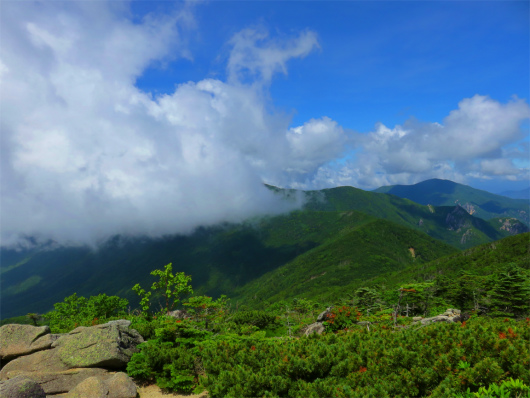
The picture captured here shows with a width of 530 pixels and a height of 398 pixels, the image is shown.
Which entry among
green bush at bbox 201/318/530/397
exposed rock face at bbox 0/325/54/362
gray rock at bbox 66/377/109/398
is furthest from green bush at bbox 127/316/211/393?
exposed rock face at bbox 0/325/54/362

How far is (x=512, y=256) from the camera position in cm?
14812

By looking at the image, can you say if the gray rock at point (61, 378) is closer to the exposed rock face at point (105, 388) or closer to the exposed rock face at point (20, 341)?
the exposed rock face at point (105, 388)

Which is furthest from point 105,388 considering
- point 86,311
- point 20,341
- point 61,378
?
point 86,311

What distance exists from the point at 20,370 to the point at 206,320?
10.8m

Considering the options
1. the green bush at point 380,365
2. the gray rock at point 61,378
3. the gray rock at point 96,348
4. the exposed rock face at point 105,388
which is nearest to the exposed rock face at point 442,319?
the green bush at point 380,365

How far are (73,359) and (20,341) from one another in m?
4.89

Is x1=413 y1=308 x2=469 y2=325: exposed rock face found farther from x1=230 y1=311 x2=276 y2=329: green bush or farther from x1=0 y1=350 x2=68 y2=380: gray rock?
x1=0 y1=350 x2=68 y2=380: gray rock

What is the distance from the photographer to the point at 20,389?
10523 mm

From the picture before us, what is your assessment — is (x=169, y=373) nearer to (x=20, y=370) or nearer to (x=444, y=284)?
(x=20, y=370)

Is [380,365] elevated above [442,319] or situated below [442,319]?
above

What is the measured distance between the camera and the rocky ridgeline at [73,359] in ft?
41.2

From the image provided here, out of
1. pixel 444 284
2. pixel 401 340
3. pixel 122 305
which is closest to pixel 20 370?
pixel 401 340

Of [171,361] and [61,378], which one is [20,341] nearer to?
[61,378]

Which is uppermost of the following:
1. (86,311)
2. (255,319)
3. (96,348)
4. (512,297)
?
(96,348)
